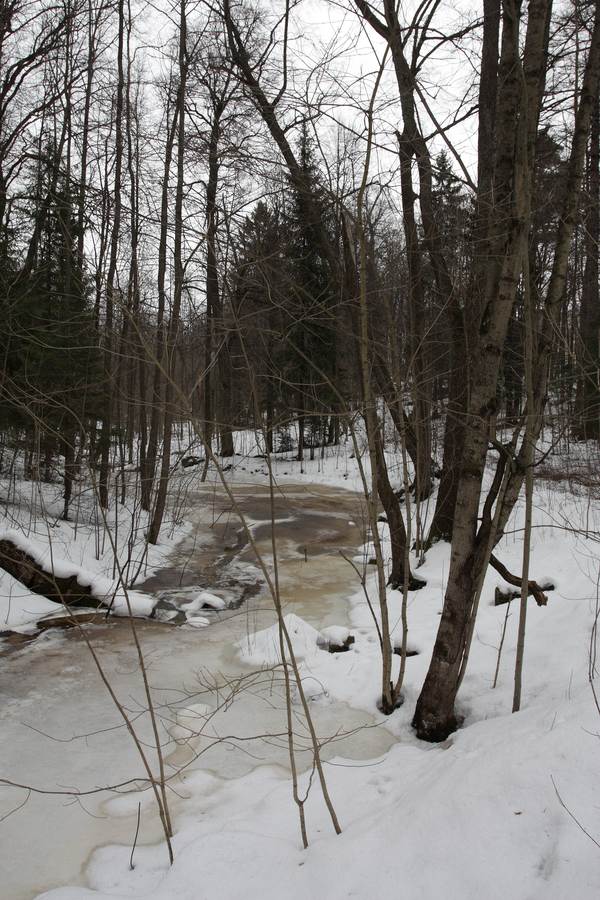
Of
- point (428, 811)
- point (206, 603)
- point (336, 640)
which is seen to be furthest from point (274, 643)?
point (428, 811)

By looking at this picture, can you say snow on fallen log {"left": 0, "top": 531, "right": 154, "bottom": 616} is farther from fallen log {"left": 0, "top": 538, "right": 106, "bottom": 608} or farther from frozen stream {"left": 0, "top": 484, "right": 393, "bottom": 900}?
frozen stream {"left": 0, "top": 484, "right": 393, "bottom": 900}

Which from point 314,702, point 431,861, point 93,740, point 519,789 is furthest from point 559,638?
point 93,740

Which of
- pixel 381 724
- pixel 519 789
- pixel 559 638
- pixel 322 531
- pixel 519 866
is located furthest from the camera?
pixel 322 531

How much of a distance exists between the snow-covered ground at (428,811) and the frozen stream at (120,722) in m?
0.10

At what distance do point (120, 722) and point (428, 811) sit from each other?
285cm

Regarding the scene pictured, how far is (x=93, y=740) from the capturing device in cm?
416

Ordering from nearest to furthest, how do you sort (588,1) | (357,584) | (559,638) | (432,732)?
(432,732)
(559,638)
(588,1)
(357,584)

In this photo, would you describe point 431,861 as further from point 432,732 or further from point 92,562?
point 92,562

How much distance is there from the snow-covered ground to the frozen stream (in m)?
0.10

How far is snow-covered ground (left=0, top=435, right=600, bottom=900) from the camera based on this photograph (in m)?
1.98

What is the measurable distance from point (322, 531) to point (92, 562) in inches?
183

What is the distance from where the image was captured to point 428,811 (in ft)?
7.66

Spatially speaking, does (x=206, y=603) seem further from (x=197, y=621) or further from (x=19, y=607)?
(x=19, y=607)

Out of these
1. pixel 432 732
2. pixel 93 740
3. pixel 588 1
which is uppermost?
pixel 588 1
